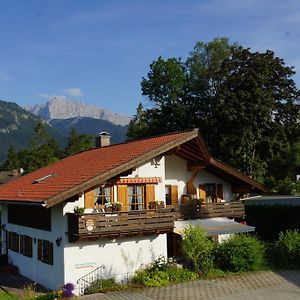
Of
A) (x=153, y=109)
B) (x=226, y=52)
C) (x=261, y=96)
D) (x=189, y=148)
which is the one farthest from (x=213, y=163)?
(x=226, y=52)

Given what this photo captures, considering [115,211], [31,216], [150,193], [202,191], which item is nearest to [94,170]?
[115,211]

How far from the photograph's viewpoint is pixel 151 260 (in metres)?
21.8

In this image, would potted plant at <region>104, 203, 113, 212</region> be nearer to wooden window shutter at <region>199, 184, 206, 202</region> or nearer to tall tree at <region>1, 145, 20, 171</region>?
wooden window shutter at <region>199, 184, 206, 202</region>

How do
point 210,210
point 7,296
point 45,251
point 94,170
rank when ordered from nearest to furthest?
1. point 7,296
2. point 94,170
3. point 45,251
4. point 210,210

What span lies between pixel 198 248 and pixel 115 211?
12.8 ft

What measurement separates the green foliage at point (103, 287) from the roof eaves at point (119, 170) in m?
3.81

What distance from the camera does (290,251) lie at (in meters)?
23.1

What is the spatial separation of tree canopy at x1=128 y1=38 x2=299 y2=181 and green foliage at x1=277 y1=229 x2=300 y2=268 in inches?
671

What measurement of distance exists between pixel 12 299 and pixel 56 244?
110 inches

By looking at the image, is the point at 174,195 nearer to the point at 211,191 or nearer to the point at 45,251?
the point at 211,191

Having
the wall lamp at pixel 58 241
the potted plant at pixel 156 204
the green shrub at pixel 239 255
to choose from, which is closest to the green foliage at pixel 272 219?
the green shrub at pixel 239 255

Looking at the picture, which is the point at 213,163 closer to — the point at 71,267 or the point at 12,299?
the point at 71,267

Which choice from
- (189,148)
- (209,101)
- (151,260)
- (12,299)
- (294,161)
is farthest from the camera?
(294,161)

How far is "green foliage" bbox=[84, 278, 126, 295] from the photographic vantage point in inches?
771
